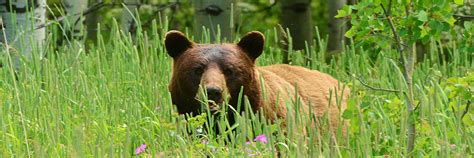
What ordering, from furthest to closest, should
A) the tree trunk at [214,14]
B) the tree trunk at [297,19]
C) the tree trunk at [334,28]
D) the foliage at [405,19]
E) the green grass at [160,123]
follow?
the tree trunk at [334,28] → the tree trunk at [297,19] → the tree trunk at [214,14] → the foliage at [405,19] → the green grass at [160,123]

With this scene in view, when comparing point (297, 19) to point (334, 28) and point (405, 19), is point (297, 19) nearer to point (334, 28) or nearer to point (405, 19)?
point (334, 28)

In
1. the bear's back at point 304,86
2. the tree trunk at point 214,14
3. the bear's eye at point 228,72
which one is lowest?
the bear's back at point 304,86

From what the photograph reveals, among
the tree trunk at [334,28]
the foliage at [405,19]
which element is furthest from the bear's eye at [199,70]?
the tree trunk at [334,28]

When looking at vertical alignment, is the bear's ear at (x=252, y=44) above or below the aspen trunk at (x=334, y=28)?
above

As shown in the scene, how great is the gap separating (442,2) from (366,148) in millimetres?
1534

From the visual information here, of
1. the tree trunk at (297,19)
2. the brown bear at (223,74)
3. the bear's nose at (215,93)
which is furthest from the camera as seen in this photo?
the tree trunk at (297,19)

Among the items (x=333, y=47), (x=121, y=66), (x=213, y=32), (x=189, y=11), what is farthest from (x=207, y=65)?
(x=189, y=11)

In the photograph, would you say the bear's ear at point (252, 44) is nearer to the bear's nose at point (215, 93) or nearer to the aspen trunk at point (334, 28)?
the bear's nose at point (215, 93)

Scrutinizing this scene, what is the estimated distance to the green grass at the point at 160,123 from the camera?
13.2ft

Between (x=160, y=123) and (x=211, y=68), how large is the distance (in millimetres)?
1593

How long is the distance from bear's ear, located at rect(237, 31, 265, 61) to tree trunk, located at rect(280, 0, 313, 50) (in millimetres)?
4079

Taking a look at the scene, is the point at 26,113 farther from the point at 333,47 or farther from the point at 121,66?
the point at 333,47

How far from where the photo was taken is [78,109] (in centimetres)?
637

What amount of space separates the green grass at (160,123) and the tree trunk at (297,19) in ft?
6.62
